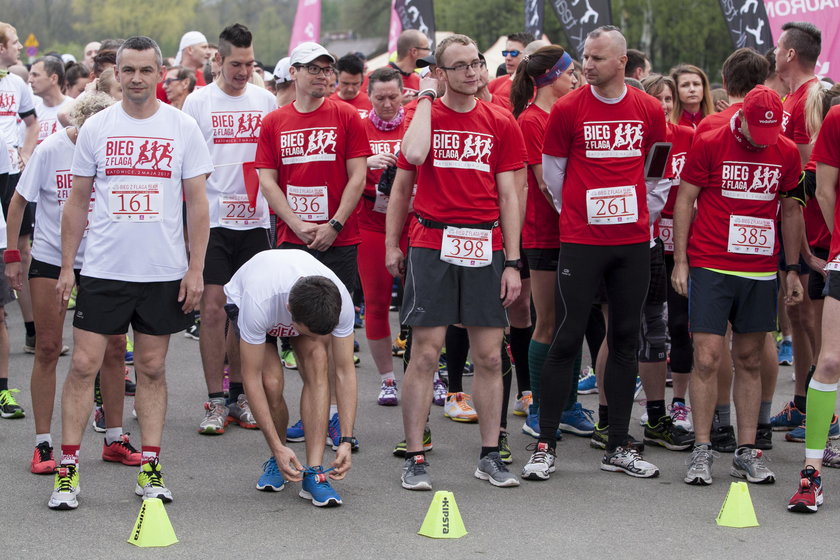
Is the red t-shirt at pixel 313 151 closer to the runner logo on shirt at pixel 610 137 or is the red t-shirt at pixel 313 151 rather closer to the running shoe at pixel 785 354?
the runner logo on shirt at pixel 610 137

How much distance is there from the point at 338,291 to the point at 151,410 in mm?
1141

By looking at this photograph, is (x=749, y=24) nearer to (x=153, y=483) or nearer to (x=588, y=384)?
(x=588, y=384)

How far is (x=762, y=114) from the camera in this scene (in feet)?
18.4

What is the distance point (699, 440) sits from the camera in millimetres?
5941

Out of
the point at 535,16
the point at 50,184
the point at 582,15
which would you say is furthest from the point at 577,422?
the point at 535,16

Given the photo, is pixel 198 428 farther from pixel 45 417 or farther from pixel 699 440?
pixel 699 440

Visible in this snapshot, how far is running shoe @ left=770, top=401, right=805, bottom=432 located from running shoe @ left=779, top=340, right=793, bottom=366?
2.09 metres

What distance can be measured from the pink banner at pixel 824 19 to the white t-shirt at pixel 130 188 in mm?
6584

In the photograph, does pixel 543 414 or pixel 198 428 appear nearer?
pixel 543 414

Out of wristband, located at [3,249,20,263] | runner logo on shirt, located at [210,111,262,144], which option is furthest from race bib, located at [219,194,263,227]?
wristband, located at [3,249,20,263]

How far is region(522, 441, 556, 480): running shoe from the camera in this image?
5828mm

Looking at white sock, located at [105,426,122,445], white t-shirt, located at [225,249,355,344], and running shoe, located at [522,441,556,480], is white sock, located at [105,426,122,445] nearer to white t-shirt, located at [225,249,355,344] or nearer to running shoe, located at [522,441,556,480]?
white t-shirt, located at [225,249,355,344]

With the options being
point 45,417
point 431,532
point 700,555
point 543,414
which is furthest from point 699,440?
point 45,417

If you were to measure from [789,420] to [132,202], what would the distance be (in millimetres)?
4136
